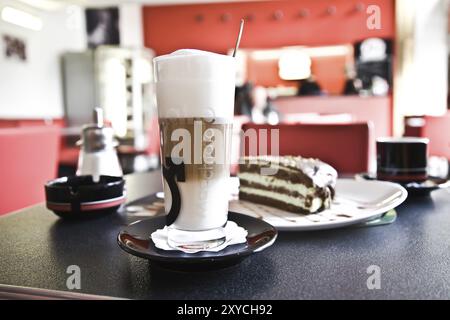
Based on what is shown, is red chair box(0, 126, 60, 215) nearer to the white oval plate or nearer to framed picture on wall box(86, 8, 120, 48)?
the white oval plate

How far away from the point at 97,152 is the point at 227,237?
0.80m

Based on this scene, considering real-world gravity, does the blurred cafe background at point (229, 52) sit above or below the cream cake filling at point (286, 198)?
above

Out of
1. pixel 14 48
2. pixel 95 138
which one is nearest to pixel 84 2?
pixel 14 48

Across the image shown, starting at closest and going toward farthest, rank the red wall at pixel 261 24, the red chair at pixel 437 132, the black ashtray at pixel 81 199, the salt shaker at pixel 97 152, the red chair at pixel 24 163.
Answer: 1. the black ashtray at pixel 81 199
2. the salt shaker at pixel 97 152
3. the red chair at pixel 24 163
4. the red chair at pixel 437 132
5. the red wall at pixel 261 24

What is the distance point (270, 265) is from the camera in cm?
62

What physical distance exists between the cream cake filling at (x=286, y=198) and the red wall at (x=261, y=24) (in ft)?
23.0

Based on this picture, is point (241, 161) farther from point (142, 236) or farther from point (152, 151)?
point (152, 151)

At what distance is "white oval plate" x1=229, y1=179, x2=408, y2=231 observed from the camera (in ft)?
2.60

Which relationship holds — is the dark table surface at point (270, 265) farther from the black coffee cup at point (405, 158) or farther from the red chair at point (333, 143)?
the red chair at point (333, 143)

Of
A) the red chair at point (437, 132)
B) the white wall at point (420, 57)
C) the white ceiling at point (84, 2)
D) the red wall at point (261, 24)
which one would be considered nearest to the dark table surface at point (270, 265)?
the red chair at point (437, 132)

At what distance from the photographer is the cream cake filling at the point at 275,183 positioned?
0.95 metres

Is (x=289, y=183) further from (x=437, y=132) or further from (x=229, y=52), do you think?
(x=229, y=52)

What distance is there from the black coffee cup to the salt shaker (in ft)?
2.81

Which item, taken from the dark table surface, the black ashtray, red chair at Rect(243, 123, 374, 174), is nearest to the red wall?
red chair at Rect(243, 123, 374, 174)
